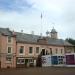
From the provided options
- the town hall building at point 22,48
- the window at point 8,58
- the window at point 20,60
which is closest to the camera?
the town hall building at point 22,48

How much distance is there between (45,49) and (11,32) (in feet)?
46.4

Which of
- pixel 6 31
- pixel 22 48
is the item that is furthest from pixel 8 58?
pixel 6 31

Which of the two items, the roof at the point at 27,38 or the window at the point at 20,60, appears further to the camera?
the window at the point at 20,60

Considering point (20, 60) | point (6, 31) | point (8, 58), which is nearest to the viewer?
point (8, 58)

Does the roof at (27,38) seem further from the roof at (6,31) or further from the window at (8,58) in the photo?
the window at (8,58)

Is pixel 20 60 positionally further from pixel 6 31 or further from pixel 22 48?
pixel 6 31

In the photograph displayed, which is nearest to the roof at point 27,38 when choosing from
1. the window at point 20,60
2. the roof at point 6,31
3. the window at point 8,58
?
the roof at point 6,31

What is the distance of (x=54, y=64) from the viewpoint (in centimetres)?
7294

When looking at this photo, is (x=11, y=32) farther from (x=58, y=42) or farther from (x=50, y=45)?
(x=58, y=42)

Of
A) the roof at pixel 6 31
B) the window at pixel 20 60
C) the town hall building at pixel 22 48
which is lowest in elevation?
the window at pixel 20 60

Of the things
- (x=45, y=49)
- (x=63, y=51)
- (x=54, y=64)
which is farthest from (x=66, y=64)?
(x=63, y=51)

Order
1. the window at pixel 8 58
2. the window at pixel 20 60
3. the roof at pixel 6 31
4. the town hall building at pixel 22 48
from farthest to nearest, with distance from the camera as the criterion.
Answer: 1. the window at pixel 20 60
2. the roof at pixel 6 31
3. the window at pixel 8 58
4. the town hall building at pixel 22 48

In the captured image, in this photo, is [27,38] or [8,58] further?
[27,38]

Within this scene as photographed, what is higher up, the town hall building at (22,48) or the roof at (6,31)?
the roof at (6,31)
